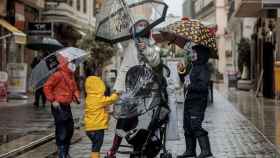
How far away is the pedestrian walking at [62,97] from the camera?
9.83m

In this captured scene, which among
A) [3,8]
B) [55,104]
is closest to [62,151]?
[55,104]

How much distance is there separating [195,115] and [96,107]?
1.55 meters

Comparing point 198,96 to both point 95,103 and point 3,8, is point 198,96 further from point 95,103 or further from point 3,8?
point 3,8

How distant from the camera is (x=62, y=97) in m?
9.90

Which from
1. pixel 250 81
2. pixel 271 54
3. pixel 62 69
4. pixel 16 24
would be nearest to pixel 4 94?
pixel 16 24

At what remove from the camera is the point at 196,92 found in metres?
10.1

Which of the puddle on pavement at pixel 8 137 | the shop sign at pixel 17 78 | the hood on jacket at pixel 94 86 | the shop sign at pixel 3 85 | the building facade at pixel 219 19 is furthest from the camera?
the building facade at pixel 219 19

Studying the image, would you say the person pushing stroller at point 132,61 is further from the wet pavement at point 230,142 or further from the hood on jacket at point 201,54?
the wet pavement at point 230,142

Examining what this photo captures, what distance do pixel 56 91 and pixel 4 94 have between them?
15026mm

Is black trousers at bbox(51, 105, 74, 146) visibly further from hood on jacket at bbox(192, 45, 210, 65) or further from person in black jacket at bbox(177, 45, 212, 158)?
hood on jacket at bbox(192, 45, 210, 65)

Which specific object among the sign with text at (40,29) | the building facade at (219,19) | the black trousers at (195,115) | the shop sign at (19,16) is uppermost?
the building facade at (219,19)

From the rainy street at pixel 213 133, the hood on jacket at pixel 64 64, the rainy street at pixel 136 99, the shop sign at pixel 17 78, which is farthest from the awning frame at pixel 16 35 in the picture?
the hood on jacket at pixel 64 64

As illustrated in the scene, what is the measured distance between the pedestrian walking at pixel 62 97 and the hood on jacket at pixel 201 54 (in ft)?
6.38

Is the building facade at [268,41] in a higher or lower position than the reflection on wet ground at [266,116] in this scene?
higher
